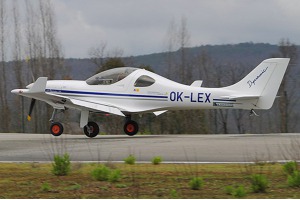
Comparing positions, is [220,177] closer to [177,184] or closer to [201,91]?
[177,184]

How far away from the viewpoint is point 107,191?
11117 mm

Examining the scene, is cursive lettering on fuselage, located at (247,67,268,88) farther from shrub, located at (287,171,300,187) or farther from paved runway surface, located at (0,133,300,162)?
shrub, located at (287,171,300,187)

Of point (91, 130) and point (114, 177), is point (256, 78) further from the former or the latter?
point (114, 177)

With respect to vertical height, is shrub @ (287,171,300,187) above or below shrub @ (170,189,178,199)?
above

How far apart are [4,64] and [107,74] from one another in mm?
29550

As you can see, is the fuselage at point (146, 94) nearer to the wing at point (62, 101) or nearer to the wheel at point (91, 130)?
the wing at point (62, 101)

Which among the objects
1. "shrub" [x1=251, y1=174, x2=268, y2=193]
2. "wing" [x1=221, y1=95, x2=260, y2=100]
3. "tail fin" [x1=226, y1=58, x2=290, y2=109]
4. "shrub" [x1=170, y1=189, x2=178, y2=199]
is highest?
"tail fin" [x1=226, y1=58, x2=290, y2=109]

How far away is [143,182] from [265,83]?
1302cm

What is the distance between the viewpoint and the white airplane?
24.0 meters

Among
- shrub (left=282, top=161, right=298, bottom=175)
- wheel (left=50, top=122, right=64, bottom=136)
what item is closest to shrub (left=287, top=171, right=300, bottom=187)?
shrub (left=282, top=161, right=298, bottom=175)

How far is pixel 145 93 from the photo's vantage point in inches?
982

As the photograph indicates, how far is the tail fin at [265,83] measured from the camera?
2402cm

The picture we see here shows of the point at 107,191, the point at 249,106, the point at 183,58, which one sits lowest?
the point at 107,191

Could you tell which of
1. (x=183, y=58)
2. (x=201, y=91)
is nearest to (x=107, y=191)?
(x=201, y=91)
